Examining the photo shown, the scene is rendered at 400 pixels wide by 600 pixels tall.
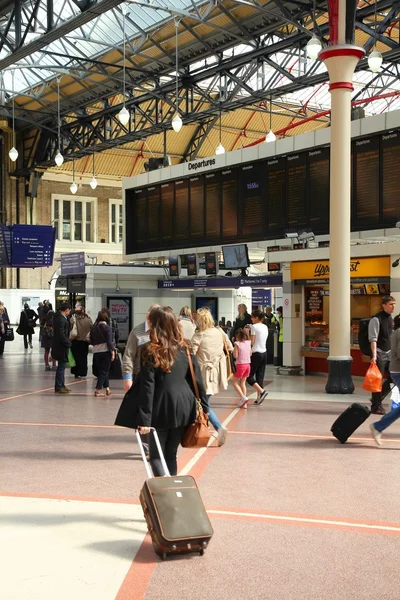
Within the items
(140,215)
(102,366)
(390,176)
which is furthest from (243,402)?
(140,215)

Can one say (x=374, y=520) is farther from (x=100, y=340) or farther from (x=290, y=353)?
(x=290, y=353)

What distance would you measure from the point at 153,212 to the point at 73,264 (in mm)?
3785

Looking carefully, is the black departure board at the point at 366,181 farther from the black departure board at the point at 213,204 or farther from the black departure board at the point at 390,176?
the black departure board at the point at 213,204

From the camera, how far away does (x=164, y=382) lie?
5770 mm

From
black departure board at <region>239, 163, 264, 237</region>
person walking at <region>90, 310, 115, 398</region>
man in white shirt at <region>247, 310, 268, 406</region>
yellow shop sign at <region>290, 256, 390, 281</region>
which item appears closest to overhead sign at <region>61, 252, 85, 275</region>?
black departure board at <region>239, 163, 264, 237</region>

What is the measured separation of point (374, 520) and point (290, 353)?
12.5 meters

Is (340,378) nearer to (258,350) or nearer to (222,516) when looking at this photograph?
(258,350)

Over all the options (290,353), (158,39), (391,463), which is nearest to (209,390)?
(391,463)

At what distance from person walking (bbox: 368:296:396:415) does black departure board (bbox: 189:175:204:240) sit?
1221cm

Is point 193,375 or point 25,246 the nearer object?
point 193,375

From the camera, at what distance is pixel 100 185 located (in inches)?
1857

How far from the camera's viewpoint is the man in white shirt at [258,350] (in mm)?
13375

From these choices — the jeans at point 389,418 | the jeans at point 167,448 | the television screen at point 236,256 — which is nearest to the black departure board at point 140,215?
the television screen at point 236,256

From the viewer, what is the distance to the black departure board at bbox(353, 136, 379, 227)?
17.9 metres
